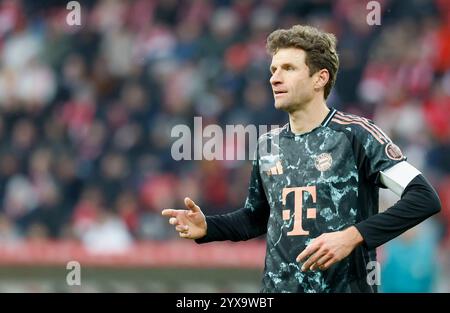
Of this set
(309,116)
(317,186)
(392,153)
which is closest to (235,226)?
(317,186)

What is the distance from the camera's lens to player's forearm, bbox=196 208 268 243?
19.2 feet

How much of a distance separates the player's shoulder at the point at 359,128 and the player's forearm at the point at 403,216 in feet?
1.13

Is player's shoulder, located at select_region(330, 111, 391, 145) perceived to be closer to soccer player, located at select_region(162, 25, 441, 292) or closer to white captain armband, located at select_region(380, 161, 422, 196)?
soccer player, located at select_region(162, 25, 441, 292)

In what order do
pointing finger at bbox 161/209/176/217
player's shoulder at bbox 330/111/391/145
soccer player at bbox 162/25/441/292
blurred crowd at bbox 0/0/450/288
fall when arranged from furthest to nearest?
1. blurred crowd at bbox 0/0/450/288
2. pointing finger at bbox 161/209/176/217
3. player's shoulder at bbox 330/111/391/145
4. soccer player at bbox 162/25/441/292

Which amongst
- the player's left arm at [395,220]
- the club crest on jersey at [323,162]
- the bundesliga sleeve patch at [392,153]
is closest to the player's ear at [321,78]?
the club crest on jersey at [323,162]

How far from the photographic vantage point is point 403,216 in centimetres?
522

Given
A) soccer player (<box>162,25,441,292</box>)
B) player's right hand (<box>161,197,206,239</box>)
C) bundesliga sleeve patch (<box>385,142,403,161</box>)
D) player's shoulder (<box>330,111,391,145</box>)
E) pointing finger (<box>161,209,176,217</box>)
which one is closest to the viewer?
soccer player (<box>162,25,441,292</box>)

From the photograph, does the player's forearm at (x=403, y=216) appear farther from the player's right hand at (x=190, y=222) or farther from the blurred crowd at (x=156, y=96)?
the blurred crowd at (x=156, y=96)

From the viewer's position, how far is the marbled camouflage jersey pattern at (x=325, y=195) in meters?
5.47

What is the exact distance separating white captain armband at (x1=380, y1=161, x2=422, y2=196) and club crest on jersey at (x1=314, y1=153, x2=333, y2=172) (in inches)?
12.0

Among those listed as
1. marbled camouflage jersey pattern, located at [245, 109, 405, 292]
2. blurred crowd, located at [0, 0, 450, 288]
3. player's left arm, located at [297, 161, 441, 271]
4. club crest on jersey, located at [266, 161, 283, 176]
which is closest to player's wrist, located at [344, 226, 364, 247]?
player's left arm, located at [297, 161, 441, 271]

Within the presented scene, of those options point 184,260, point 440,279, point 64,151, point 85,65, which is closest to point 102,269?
point 184,260

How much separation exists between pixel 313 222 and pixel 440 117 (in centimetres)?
765

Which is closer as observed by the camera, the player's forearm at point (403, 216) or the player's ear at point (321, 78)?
the player's forearm at point (403, 216)
